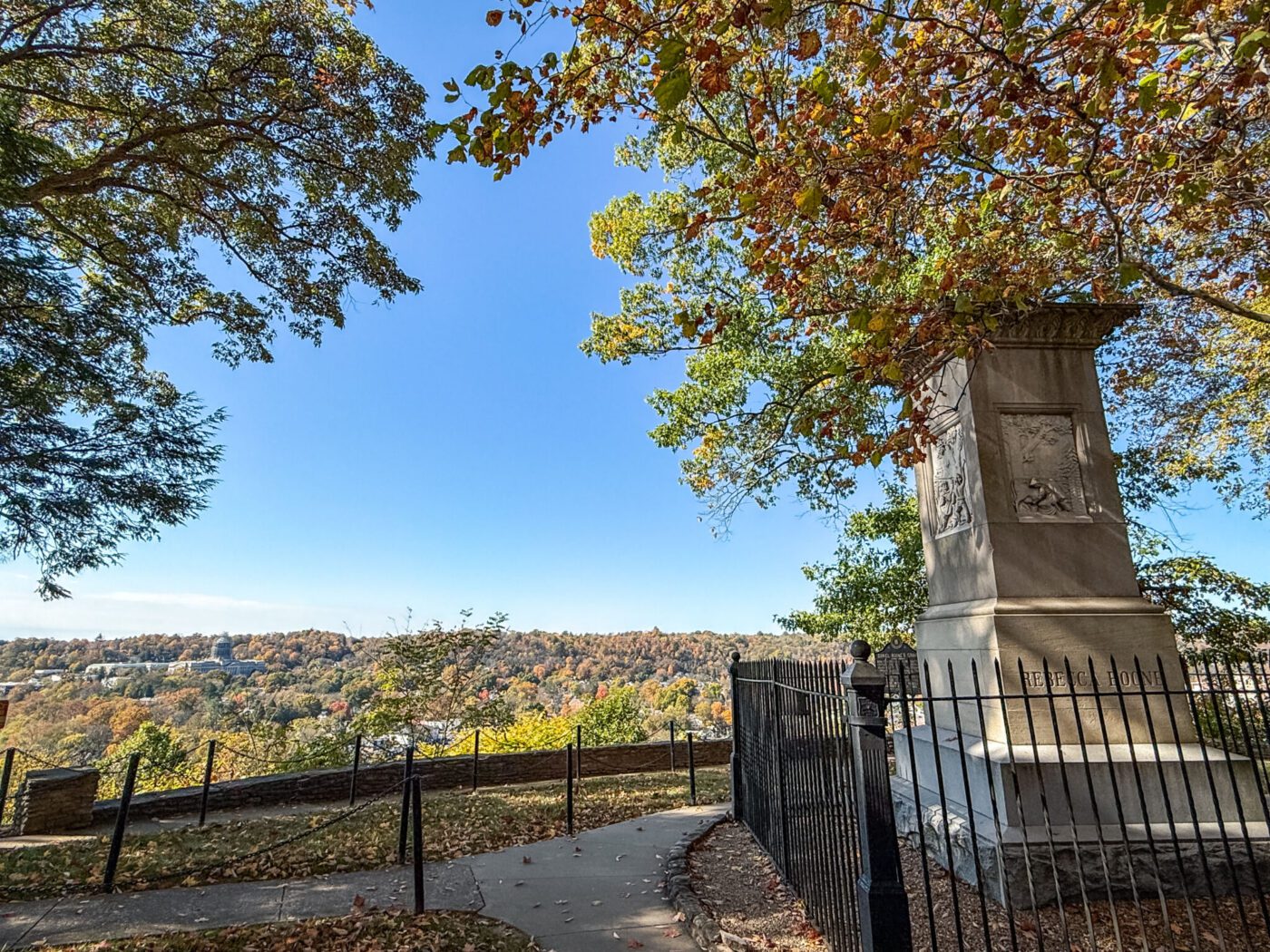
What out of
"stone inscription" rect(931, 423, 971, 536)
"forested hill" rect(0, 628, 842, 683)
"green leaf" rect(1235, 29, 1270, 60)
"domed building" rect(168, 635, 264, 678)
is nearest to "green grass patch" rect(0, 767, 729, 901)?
"stone inscription" rect(931, 423, 971, 536)

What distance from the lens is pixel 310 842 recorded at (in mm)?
7477

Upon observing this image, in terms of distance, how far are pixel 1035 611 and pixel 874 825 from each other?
3.06 meters

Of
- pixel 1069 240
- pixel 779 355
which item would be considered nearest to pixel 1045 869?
pixel 1069 240

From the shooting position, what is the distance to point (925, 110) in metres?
5.04

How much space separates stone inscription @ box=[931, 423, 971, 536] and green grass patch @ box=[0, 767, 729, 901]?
232 inches

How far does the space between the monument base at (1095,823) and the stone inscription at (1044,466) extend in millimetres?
1992

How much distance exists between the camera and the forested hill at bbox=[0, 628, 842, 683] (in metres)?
31.2

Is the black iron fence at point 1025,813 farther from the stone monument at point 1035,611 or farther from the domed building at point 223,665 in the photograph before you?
the domed building at point 223,665

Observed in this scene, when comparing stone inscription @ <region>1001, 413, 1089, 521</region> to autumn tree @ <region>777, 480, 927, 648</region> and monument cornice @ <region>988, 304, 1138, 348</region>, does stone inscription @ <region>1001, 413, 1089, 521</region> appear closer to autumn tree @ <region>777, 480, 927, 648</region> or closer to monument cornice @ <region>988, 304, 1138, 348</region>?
monument cornice @ <region>988, 304, 1138, 348</region>

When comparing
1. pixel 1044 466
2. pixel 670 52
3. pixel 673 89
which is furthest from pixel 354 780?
pixel 670 52

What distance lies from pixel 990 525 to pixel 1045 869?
265 cm

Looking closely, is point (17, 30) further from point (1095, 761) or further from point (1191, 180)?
point (1095, 761)

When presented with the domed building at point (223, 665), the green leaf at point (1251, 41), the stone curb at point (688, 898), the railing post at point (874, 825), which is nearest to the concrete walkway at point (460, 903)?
the stone curb at point (688, 898)

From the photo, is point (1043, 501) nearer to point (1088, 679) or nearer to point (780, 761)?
point (1088, 679)
